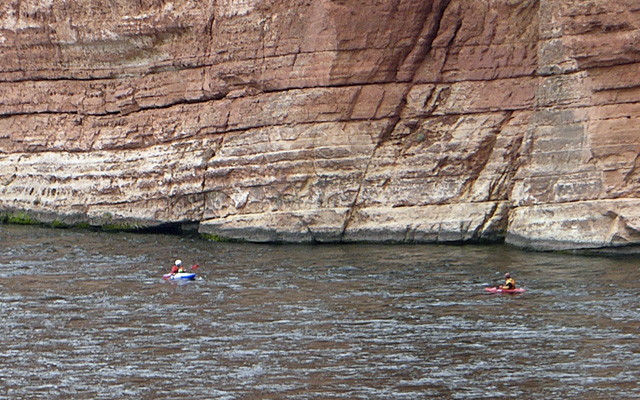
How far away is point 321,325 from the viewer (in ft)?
75.5

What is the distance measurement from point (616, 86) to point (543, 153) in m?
2.86

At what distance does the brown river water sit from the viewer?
18.7 metres

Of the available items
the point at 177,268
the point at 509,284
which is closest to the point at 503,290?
the point at 509,284

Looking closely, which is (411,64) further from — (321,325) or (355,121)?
(321,325)

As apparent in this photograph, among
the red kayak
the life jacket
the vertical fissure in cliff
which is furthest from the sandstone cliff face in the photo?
the life jacket

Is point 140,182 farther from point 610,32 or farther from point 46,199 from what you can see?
point 610,32

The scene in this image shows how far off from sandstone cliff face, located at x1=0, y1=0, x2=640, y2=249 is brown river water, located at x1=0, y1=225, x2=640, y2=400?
1.61 metres

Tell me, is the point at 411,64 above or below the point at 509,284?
above

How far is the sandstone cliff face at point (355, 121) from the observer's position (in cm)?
3088

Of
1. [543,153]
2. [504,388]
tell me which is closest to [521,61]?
[543,153]

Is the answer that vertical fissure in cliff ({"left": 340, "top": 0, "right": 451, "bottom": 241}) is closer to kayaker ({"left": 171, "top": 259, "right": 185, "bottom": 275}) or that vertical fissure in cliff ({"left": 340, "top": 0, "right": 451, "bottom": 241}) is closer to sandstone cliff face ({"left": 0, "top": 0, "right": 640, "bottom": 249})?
sandstone cliff face ({"left": 0, "top": 0, "right": 640, "bottom": 249})

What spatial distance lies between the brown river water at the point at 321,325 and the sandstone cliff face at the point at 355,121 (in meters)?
1.61

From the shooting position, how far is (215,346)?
70.3ft

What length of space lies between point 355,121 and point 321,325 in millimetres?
12620
